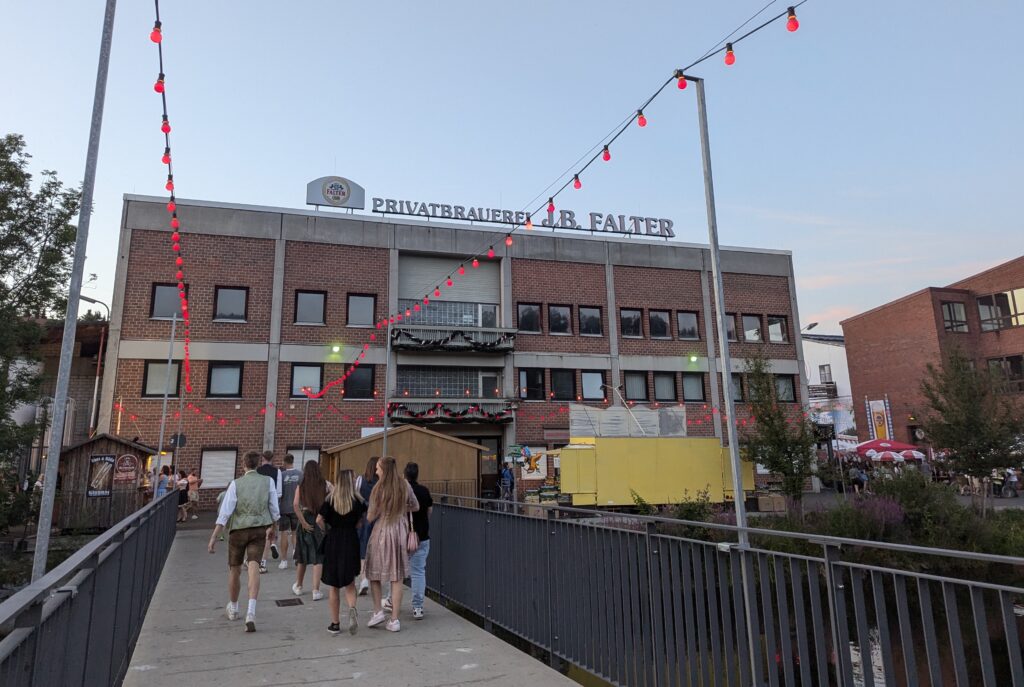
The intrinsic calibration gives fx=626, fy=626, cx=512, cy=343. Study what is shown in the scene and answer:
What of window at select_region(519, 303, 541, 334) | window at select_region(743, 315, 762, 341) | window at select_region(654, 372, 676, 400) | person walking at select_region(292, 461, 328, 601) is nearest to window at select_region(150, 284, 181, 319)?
window at select_region(519, 303, 541, 334)

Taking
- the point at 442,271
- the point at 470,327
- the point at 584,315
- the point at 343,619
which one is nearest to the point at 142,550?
the point at 343,619

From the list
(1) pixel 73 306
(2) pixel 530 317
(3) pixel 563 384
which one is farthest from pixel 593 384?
(1) pixel 73 306

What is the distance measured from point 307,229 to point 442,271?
631cm

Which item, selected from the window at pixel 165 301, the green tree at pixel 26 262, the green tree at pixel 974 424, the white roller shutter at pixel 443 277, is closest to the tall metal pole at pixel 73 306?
the green tree at pixel 26 262

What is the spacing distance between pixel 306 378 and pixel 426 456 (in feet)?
31.6

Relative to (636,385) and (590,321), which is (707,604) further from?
(636,385)

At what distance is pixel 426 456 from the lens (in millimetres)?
19391

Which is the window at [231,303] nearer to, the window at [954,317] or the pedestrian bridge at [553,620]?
the pedestrian bridge at [553,620]

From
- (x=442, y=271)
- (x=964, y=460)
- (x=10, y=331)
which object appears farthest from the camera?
(x=442, y=271)

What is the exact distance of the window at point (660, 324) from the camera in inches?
1259

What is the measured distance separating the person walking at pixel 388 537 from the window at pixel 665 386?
84.0 ft

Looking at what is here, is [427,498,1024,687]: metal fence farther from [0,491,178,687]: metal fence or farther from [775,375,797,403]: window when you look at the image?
[775,375,797,403]: window

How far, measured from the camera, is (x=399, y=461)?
18.9 metres

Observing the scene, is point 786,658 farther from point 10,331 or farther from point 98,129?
point 10,331
